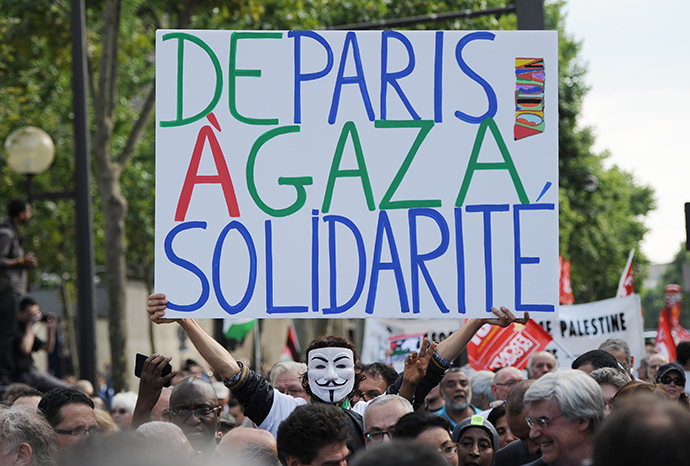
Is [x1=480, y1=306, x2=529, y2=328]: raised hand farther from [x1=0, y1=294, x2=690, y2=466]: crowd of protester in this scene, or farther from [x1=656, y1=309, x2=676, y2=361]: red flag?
[x1=656, y1=309, x2=676, y2=361]: red flag

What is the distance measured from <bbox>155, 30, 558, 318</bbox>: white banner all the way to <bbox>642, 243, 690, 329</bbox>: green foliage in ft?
175

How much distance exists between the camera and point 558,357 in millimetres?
9219

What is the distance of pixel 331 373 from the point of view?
4703 millimetres

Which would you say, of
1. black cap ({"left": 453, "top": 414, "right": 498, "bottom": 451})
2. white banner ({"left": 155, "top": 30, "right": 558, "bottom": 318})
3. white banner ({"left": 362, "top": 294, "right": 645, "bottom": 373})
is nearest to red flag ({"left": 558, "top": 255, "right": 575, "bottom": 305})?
white banner ({"left": 362, "top": 294, "right": 645, "bottom": 373})

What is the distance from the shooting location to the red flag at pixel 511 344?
812 cm

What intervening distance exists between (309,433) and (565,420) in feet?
3.20

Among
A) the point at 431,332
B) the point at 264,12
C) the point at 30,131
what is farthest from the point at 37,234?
the point at 431,332

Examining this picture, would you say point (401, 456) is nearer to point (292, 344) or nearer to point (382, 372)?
point (382, 372)

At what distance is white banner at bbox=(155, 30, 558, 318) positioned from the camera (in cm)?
436

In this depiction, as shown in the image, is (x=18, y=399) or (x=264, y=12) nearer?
(x=18, y=399)

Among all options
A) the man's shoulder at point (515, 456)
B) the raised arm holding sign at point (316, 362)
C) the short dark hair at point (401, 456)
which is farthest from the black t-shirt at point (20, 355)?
the short dark hair at point (401, 456)

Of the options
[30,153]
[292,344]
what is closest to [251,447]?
[30,153]

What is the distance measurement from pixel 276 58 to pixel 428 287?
4.50 feet

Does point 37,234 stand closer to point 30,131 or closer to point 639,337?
point 30,131
